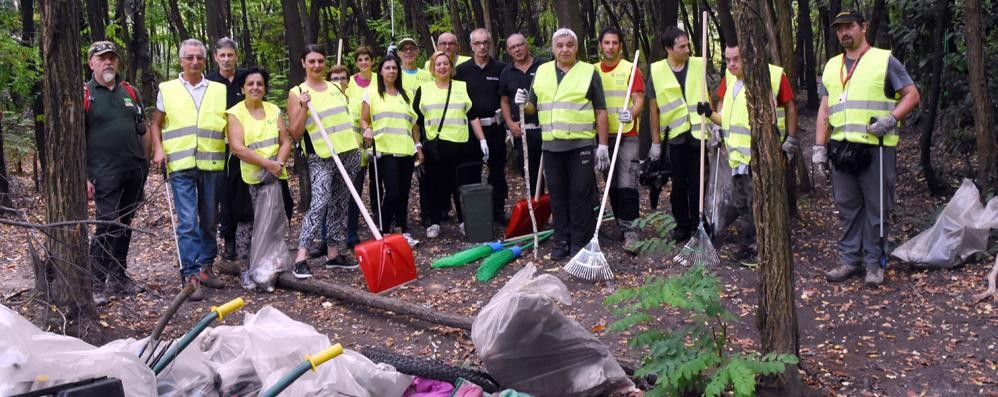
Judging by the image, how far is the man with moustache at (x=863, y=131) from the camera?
239 inches

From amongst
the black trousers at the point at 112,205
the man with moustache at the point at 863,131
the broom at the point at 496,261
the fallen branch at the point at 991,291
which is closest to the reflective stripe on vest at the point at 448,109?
the broom at the point at 496,261

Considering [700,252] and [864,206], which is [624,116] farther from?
[864,206]

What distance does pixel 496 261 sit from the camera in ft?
23.6

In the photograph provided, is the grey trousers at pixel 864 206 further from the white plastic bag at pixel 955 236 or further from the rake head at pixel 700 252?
the rake head at pixel 700 252

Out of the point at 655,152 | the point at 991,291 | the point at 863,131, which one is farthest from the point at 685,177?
the point at 991,291

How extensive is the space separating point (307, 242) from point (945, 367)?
188 inches

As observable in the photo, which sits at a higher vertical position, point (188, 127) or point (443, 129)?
point (188, 127)

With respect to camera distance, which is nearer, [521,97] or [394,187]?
[521,97]

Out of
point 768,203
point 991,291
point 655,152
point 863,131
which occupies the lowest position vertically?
point 991,291

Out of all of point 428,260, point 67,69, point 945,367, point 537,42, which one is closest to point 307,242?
point 428,260

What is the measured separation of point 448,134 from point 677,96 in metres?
2.15

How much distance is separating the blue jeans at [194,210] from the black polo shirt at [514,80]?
260cm

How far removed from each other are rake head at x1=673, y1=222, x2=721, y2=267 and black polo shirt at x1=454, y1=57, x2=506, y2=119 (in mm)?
2405

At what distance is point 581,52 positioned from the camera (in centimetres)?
998
